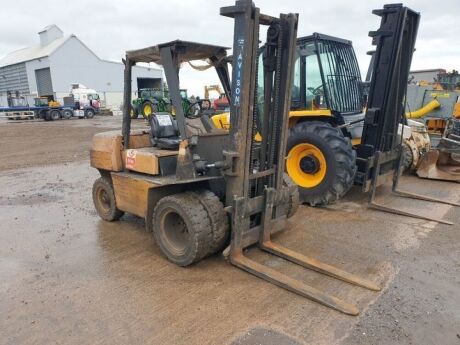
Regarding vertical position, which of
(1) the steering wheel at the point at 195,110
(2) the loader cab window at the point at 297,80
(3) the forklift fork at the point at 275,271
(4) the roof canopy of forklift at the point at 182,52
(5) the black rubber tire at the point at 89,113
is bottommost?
(5) the black rubber tire at the point at 89,113

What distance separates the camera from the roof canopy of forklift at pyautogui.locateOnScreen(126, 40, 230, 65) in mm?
3723

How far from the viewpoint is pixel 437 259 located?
3947 mm

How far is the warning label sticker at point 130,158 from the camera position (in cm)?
438

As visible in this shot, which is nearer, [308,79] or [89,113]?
[308,79]

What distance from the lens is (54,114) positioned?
29.4 metres

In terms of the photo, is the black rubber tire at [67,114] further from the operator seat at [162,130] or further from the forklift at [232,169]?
the operator seat at [162,130]

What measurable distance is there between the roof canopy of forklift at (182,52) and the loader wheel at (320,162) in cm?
203

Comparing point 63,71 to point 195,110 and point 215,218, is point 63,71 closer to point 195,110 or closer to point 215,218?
point 195,110

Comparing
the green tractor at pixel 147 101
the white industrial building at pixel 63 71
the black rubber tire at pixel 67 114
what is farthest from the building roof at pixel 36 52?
the green tractor at pixel 147 101

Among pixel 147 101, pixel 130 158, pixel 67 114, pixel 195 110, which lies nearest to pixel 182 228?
pixel 130 158

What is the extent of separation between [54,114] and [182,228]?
29162 millimetres

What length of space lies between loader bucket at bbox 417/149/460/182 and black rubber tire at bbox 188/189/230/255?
18.7 ft

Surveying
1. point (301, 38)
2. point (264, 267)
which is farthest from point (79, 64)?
point (264, 267)

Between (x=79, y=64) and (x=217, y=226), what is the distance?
4336cm
